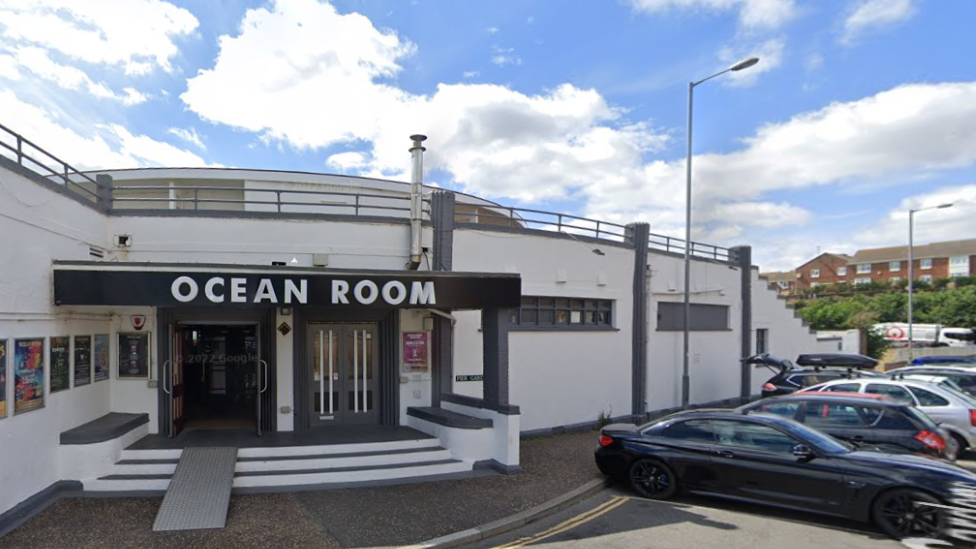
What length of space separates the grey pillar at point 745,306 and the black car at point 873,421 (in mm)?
10281

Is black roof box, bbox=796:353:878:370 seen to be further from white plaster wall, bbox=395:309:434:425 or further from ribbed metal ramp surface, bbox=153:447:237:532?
ribbed metal ramp surface, bbox=153:447:237:532

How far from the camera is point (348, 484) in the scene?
8469 mm

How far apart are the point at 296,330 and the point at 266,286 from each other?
2274 mm

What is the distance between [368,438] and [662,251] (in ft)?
34.8

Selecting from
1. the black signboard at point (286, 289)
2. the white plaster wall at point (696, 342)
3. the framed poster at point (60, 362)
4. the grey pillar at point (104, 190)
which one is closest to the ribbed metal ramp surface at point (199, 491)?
the framed poster at point (60, 362)

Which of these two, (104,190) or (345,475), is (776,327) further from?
(104,190)

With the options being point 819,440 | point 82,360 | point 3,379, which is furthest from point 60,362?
point 819,440

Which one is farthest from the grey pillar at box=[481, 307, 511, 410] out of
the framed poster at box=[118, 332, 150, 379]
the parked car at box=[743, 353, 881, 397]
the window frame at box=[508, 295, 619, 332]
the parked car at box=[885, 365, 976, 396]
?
the parked car at box=[885, 365, 976, 396]

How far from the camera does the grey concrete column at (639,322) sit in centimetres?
1534

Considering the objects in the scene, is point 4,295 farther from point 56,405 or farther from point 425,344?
point 425,344

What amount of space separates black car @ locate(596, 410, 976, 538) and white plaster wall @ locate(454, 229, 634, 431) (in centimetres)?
392

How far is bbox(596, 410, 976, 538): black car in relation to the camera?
22.1ft

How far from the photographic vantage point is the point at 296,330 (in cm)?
1072

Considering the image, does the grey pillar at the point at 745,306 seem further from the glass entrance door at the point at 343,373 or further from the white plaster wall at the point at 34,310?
the white plaster wall at the point at 34,310
